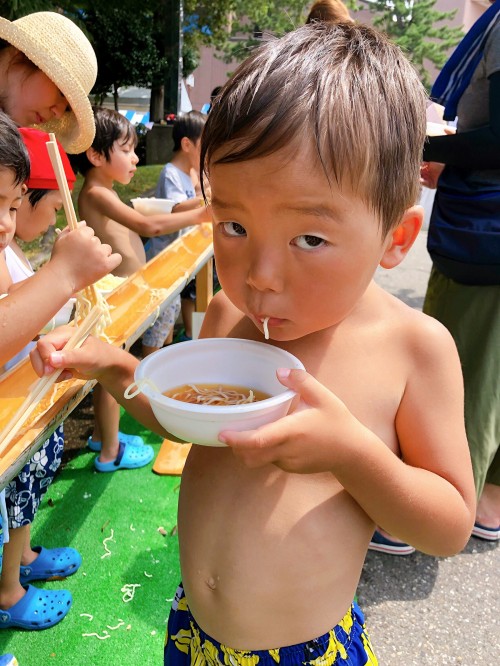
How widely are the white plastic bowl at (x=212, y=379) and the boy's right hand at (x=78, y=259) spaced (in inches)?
21.2

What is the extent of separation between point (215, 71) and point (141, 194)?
100ft

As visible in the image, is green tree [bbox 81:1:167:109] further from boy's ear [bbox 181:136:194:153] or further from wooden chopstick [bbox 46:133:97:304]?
wooden chopstick [bbox 46:133:97:304]

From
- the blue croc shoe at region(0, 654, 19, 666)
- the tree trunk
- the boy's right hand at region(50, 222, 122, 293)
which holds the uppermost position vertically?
the boy's right hand at region(50, 222, 122, 293)

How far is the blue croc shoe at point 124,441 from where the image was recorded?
Result: 3260mm

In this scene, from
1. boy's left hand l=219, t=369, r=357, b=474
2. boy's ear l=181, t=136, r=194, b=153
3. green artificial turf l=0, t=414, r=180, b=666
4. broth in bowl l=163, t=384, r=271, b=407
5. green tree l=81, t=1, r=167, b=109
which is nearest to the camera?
boy's left hand l=219, t=369, r=357, b=474

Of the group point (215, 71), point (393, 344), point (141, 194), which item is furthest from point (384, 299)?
point (215, 71)

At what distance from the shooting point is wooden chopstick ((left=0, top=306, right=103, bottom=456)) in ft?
3.89

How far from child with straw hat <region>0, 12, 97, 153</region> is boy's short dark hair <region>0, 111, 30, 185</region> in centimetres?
39

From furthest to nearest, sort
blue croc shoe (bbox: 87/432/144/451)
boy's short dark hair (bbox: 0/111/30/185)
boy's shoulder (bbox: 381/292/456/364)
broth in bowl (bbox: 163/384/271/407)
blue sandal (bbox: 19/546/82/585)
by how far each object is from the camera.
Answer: blue croc shoe (bbox: 87/432/144/451) < blue sandal (bbox: 19/546/82/585) < boy's short dark hair (bbox: 0/111/30/185) < boy's shoulder (bbox: 381/292/456/364) < broth in bowl (bbox: 163/384/271/407)

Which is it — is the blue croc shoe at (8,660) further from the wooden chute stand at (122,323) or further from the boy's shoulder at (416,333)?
the boy's shoulder at (416,333)

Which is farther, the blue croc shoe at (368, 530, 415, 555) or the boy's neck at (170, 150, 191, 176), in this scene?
the boy's neck at (170, 150, 191, 176)

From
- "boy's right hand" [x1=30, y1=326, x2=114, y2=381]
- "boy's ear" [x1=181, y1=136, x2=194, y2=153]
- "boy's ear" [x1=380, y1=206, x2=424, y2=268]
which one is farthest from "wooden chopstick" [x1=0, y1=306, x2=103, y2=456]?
"boy's ear" [x1=181, y1=136, x2=194, y2=153]

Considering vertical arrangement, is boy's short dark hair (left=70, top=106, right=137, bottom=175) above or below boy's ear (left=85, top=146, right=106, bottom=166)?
above

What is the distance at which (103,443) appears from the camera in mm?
3062
